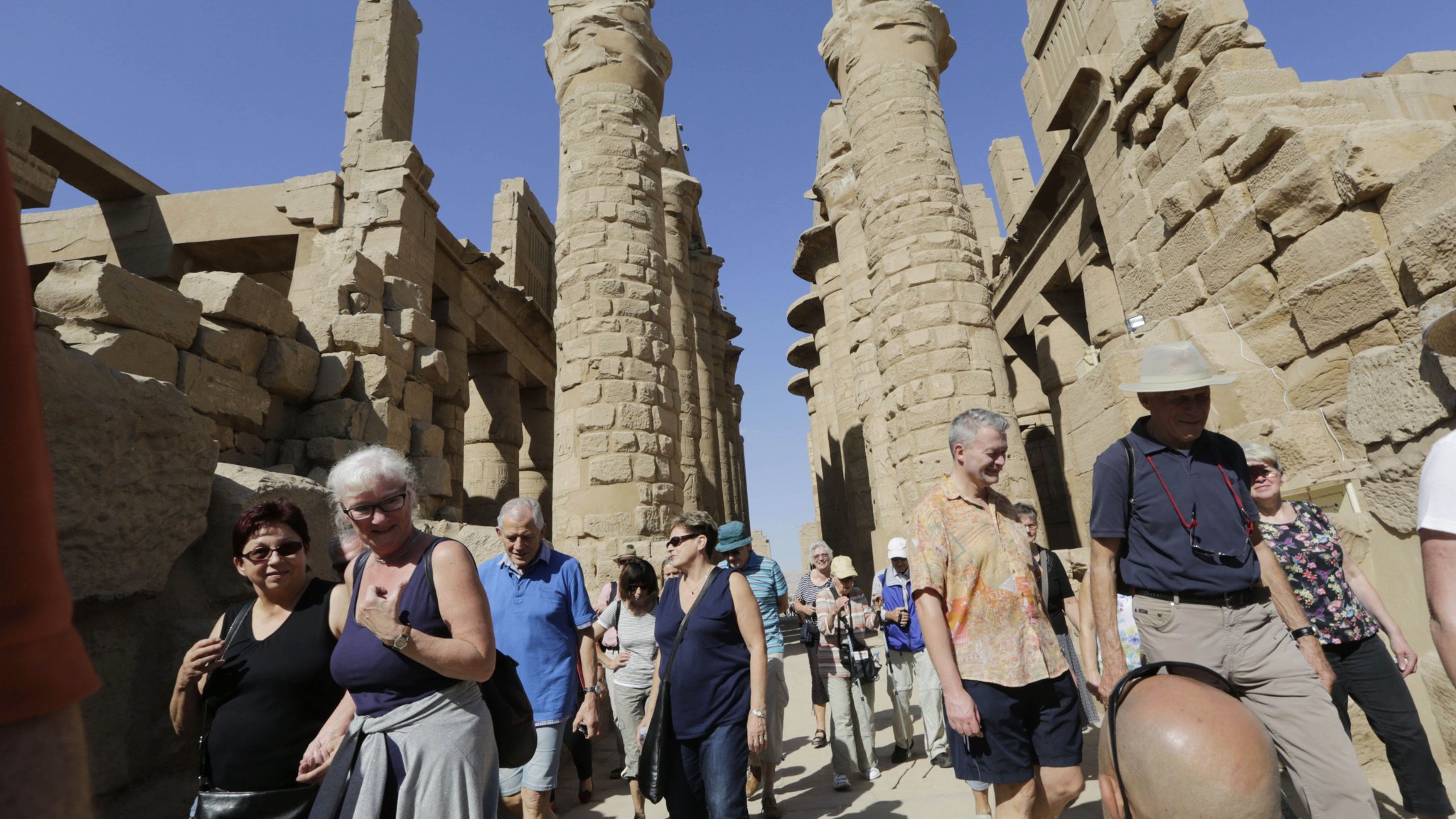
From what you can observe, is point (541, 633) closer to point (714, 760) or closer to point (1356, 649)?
point (714, 760)

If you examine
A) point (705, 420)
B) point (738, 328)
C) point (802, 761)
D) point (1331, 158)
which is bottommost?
point (802, 761)

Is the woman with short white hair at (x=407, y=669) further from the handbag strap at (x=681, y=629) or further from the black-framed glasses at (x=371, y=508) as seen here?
the handbag strap at (x=681, y=629)

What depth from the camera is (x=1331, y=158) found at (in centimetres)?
429

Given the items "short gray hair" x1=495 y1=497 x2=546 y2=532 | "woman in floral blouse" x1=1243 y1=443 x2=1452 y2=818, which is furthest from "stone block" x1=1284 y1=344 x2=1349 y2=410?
"short gray hair" x1=495 y1=497 x2=546 y2=532

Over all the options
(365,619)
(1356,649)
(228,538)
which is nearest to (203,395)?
(228,538)

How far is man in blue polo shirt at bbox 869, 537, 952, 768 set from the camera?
221 inches

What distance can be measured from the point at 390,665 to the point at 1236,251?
17.7ft

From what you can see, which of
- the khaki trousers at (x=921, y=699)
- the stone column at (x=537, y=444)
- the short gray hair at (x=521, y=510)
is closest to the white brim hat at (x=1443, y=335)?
Result: the khaki trousers at (x=921, y=699)

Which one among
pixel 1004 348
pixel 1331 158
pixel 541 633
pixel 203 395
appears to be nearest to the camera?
pixel 541 633

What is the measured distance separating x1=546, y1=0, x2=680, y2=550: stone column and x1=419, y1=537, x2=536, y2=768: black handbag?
236 inches

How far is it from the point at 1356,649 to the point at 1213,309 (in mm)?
2603

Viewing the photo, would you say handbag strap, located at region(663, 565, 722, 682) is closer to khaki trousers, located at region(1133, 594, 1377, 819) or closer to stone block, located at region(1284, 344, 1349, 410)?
khaki trousers, located at region(1133, 594, 1377, 819)

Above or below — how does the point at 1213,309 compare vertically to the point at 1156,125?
below

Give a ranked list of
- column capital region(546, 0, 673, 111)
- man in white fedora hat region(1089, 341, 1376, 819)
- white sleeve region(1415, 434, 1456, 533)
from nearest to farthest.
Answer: white sleeve region(1415, 434, 1456, 533), man in white fedora hat region(1089, 341, 1376, 819), column capital region(546, 0, 673, 111)
